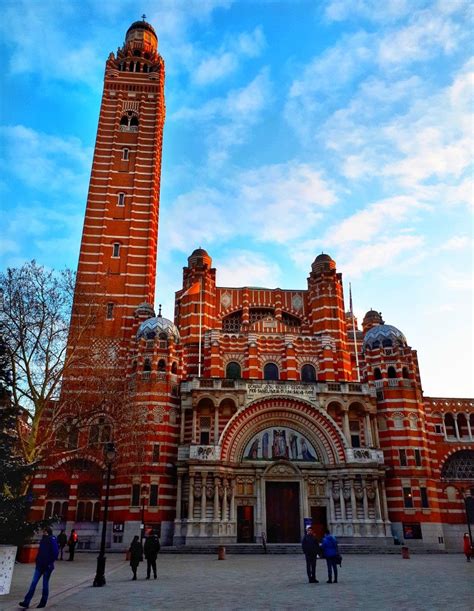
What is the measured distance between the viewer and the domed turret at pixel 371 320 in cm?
5466

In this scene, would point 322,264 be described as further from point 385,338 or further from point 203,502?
point 203,502

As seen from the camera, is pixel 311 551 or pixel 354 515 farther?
pixel 354 515

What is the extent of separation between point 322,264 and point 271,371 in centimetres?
1249

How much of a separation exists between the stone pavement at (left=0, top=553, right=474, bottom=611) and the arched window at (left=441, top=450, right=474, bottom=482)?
2213cm

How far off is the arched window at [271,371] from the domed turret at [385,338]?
798cm

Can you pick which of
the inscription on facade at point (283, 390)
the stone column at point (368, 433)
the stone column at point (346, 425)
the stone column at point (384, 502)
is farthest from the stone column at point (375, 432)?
the inscription on facade at point (283, 390)

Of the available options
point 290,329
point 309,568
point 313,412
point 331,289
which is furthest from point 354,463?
point 309,568

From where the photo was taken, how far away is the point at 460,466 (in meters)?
40.2

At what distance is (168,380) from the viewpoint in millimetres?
38781

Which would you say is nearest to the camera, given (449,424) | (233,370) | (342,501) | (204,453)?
(204,453)

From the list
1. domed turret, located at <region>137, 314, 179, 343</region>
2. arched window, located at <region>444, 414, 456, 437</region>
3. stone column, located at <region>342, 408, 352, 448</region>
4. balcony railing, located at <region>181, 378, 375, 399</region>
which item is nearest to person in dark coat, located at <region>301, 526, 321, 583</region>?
balcony railing, located at <region>181, 378, 375, 399</region>

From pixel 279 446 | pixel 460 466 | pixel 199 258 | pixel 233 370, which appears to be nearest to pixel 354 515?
pixel 279 446

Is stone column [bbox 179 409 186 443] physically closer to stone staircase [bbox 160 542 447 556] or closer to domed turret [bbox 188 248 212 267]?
stone staircase [bbox 160 542 447 556]

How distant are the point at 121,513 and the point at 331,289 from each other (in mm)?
26714
